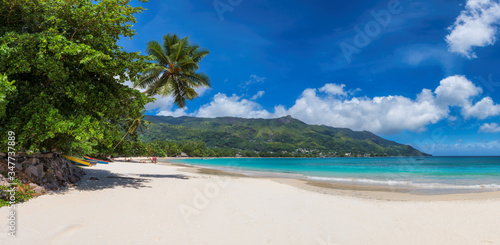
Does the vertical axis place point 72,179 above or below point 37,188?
below

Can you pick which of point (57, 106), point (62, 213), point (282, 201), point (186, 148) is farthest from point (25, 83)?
point (186, 148)

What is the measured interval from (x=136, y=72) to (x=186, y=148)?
147849 millimetres

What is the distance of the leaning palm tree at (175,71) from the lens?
19.6 m

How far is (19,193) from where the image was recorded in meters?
7.05

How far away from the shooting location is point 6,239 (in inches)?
175

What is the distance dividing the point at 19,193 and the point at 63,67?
449 cm

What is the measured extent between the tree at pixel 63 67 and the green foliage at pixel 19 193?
129 centimetres

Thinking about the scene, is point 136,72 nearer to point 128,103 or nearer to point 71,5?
point 128,103

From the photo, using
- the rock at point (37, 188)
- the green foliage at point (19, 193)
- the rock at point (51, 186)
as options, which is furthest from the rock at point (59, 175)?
the green foliage at point (19, 193)

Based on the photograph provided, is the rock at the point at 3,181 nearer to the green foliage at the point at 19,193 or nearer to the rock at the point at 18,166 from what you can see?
the green foliage at the point at 19,193

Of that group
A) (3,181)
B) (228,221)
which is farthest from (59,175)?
(228,221)

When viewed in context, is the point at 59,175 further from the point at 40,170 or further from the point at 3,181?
the point at 3,181

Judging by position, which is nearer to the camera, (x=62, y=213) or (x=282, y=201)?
(x=62, y=213)

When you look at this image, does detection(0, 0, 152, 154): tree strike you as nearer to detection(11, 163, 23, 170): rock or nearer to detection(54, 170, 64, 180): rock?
detection(11, 163, 23, 170): rock
